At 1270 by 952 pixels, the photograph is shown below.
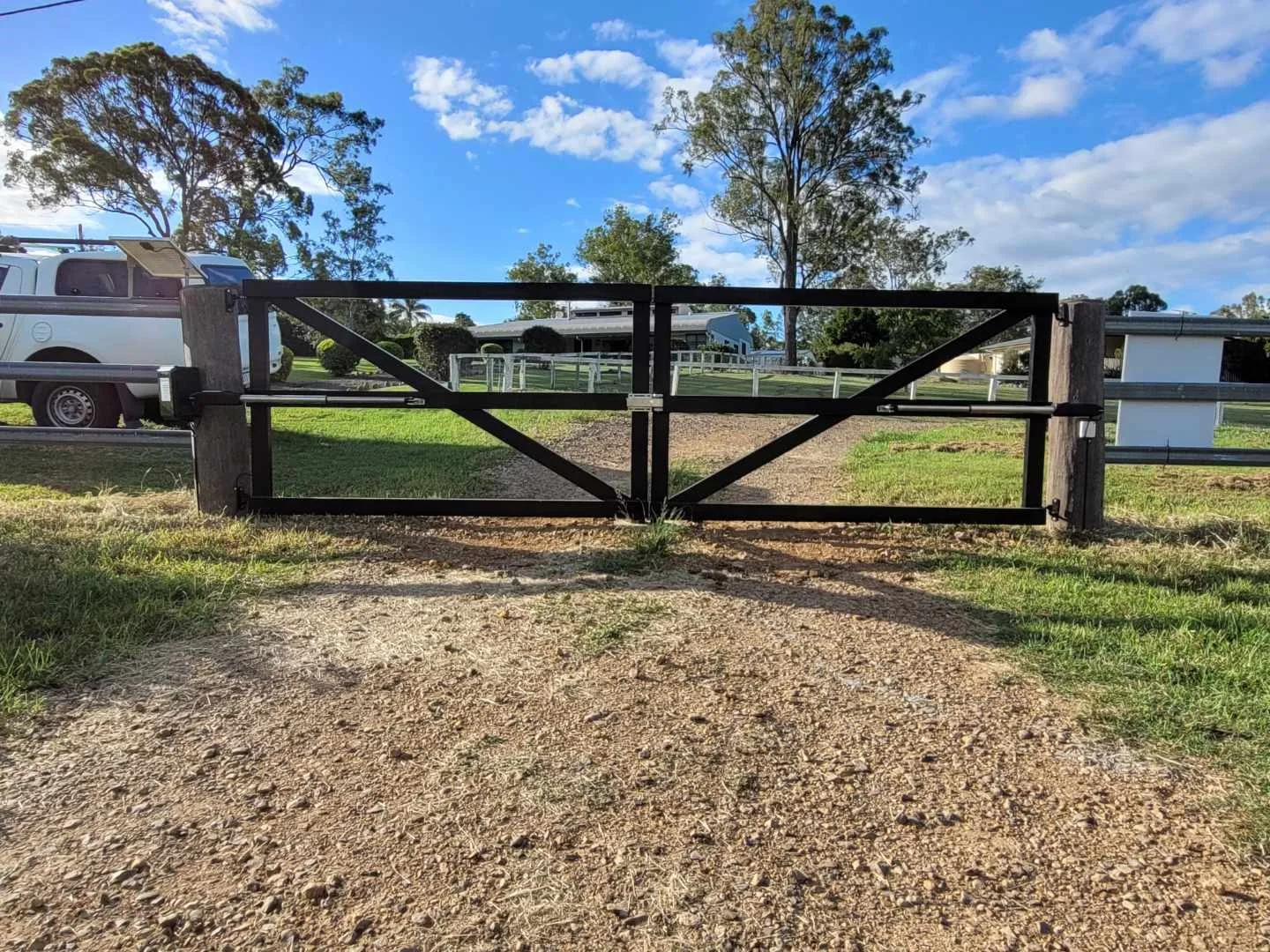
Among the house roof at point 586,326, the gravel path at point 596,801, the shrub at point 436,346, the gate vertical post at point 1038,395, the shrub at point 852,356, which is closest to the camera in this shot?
the gravel path at point 596,801

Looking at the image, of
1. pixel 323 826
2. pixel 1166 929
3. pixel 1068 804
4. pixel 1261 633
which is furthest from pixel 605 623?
pixel 1261 633

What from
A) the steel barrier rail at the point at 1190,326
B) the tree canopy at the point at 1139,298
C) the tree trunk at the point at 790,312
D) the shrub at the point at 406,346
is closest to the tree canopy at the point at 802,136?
the tree trunk at the point at 790,312

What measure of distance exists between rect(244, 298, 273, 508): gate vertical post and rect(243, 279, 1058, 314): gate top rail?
0.15 m

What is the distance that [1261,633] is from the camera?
316 cm

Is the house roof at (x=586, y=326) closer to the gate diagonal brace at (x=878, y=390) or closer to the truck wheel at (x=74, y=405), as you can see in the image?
the truck wheel at (x=74, y=405)

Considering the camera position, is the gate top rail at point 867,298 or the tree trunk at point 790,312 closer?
the gate top rail at point 867,298

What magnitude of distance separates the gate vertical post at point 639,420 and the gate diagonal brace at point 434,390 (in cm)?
18

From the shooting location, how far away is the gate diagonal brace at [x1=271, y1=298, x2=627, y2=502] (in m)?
4.72

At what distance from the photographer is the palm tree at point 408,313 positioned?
6228 centimetres

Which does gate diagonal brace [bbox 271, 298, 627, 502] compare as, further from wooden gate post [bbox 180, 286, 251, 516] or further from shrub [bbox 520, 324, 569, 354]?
shrub [bbox 520, 324, 569, 354]

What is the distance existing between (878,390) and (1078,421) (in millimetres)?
1247

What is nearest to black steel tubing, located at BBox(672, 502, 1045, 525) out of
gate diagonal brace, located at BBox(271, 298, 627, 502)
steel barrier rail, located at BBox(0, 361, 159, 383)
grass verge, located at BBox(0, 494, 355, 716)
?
gate diagonal brace, located at BBox(271, 298, 627, 502)

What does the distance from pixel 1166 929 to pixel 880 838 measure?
0.60 metres

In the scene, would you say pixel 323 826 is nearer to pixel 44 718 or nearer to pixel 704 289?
pixel 44 718
